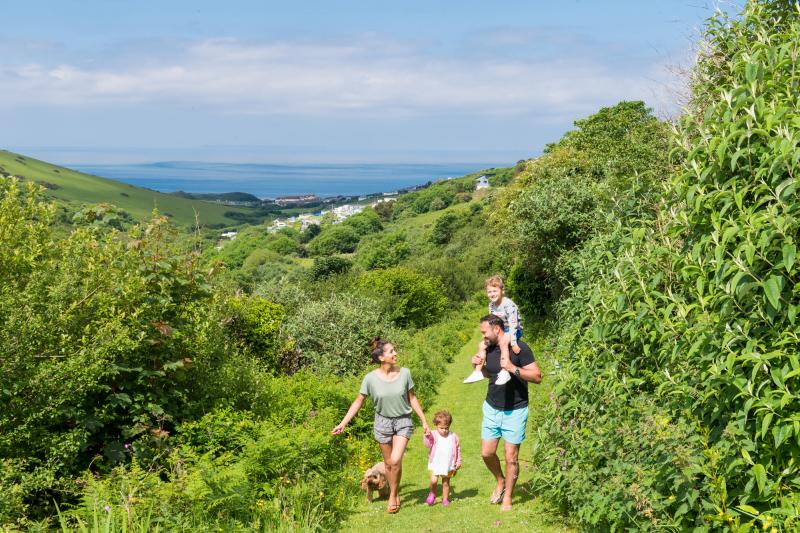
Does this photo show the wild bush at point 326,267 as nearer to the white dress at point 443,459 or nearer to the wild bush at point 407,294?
the wild bush at point 407,294

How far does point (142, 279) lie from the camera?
8375 millimetres

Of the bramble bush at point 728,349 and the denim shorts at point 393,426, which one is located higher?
the bramble bush at point 728,349

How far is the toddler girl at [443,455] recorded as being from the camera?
804cm

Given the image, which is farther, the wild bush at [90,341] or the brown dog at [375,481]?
the brown dog at [375,481]

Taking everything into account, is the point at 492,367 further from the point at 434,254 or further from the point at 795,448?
the point at 434,254

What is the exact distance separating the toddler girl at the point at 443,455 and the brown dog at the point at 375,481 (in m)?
0.78

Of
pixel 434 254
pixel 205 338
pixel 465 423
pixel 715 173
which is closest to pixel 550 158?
pixel 465 423

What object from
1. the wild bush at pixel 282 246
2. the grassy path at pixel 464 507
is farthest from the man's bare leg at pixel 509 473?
the wild bush at pixel 282 246

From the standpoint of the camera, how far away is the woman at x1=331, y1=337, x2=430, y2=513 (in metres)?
7.66

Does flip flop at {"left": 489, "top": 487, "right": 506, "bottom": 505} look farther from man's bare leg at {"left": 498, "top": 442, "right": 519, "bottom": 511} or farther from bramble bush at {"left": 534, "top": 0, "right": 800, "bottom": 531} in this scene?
bramble bush at {"left": 534, "top": 0, "right": 800, "bottom": 531}

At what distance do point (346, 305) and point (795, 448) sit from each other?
1658 centimetres

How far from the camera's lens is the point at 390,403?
7.67 meters

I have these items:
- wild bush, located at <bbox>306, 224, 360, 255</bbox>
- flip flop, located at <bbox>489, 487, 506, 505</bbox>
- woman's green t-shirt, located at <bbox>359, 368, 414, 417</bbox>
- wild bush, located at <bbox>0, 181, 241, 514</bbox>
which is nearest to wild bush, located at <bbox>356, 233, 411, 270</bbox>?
wild bush, located at <bbox>306, 224, 360, 255</bbox>

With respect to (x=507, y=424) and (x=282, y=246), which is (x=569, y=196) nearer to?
(x=507, y=424)
